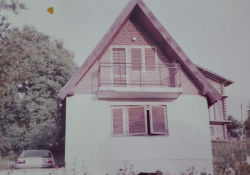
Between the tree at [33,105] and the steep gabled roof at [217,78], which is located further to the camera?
the steep gabled roof at [217,78]

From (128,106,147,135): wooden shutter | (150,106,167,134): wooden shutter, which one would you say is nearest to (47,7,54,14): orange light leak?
(128,106,147,135): wooden shutter

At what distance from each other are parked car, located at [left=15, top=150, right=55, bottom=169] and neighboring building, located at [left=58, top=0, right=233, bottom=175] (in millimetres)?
2642

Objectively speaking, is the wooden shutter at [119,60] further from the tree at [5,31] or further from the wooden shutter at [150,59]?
the tree at [5,31]

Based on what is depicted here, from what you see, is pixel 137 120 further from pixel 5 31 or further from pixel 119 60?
pixel 5 31

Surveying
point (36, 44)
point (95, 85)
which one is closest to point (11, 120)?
point (36, 44)

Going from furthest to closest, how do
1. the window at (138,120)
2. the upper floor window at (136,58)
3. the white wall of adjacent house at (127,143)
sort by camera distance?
the upper floor window at (136,58) < the window at (138,120) < the white wall of adjacent house at (127,143)

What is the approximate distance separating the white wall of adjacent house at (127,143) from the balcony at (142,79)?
0.56 m

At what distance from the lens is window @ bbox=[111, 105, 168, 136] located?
13.9m

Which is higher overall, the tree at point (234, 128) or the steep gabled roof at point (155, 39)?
the steep gabled roof at point (155, 39)

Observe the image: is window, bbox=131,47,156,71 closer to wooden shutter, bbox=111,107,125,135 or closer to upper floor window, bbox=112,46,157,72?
upper floor window, bbox=112,46,157,72

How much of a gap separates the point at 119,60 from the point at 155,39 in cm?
A: 193

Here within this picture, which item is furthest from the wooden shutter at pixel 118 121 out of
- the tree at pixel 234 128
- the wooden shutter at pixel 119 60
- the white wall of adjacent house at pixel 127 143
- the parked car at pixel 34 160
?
the tree at pixel 234 128

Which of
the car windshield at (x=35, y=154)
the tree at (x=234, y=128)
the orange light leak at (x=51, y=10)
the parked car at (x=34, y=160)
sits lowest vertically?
the parked car at (x=34, y=160)

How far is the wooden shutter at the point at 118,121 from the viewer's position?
13828 millimetres
